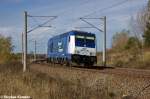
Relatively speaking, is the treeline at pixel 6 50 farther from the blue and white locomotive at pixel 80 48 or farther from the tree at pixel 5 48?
the blue and white locomotive at pixel 80 48

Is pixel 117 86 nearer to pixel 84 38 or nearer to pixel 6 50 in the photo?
pixel 84 38

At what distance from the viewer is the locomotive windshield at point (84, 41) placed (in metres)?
41.3

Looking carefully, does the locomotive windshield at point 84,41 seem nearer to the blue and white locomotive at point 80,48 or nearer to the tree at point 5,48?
the blue and white locomotive at point 80,48

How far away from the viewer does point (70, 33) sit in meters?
41.8

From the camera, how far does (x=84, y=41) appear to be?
4162 cm

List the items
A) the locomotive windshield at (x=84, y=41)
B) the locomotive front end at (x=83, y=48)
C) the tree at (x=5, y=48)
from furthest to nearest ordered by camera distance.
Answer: the tree at (x=5, y=48) → the locomotive windshield at (x=84, y=41) → the locomotive front end at (x=83, y=48)

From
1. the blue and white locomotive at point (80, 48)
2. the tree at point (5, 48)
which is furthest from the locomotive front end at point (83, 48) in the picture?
the tree at point (5, 48)

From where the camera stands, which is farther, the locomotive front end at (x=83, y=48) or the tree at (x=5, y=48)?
the tree at (x=5, y=48)

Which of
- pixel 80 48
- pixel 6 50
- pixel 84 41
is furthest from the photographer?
pixel 6 50

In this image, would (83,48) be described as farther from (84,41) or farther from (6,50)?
(6,50)

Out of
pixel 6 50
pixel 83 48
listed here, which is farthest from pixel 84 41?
pixel 6 50

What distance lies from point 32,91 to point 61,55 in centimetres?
2896

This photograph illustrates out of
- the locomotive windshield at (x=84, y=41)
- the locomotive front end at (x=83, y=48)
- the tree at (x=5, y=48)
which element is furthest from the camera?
the tree at (x=5, y=48)

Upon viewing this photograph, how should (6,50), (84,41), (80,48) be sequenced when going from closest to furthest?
1. (80,48)
2. (84,41)
3. (6,50)
